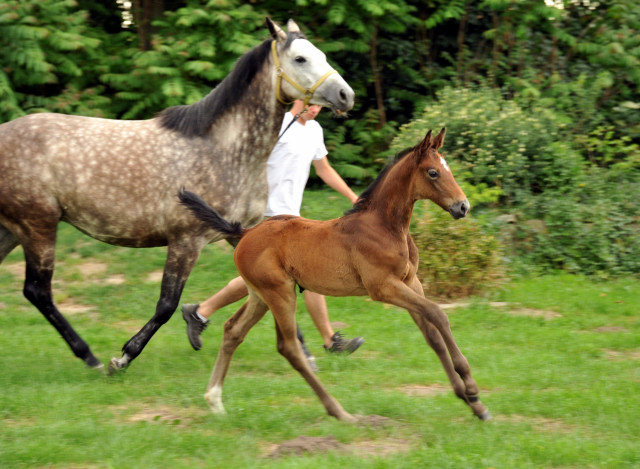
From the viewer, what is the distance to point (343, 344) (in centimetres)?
674

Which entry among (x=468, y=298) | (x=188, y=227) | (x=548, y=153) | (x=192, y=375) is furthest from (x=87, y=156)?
(x=548, y=153)

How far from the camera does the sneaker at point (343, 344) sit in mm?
6680

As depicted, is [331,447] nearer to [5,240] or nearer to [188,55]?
[5,240]

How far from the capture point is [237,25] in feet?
35.4

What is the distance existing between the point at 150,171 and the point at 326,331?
1970 mm

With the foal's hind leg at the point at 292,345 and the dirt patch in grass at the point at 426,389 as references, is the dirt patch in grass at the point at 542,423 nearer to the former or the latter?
the dirt patch in grass at the point at 426,389

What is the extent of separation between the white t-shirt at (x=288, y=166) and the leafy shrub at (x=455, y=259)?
7.79ft

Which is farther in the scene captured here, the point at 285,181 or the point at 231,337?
the point at 285,181

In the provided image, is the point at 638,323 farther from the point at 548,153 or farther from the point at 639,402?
the point at 548,153

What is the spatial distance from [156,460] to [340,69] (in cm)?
845

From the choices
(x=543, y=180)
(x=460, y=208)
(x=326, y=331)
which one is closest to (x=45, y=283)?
(x=326, y=331)

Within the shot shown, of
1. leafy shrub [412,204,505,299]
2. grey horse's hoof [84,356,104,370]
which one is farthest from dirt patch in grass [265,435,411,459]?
leafy shrub [412,204,505,299]

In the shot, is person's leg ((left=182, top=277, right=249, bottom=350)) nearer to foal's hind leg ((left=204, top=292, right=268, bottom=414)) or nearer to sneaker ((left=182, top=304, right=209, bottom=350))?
sneaker ((left=182, top=304, right=209, bottom=350))

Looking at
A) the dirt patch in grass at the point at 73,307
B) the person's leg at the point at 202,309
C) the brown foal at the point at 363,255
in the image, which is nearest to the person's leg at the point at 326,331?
the person's leg at the point at 202,309
